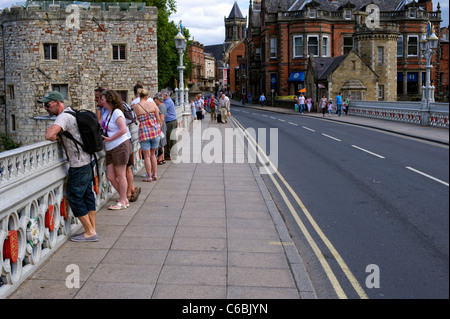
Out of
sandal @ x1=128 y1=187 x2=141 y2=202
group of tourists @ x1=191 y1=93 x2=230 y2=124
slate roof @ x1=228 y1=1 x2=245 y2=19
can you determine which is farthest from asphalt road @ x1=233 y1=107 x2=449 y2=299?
slate roof @ x1=228 y1=1 x2=245 y2=19

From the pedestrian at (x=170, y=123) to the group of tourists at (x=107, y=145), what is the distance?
9.41 feet

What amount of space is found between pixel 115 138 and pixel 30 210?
2.47 metres

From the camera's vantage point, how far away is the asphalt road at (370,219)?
111 inches

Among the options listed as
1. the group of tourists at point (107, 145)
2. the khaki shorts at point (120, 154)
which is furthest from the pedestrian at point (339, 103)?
the khaki shorts at point (120, 154)

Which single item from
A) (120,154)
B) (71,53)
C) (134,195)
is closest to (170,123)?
(134,195)

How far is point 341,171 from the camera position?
1155 centimetres

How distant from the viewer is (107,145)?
7.91m

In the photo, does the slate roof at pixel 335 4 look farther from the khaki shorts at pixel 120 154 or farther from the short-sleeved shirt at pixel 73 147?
the short-sleeved shirt at pixel 73 147

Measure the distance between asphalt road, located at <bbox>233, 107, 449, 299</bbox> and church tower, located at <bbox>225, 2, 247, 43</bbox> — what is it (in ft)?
466

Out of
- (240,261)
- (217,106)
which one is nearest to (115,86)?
(217,106)

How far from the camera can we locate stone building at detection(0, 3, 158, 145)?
41.9 meters
